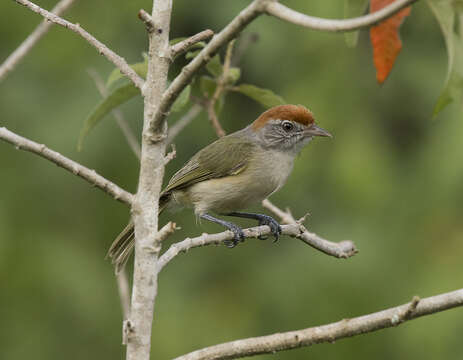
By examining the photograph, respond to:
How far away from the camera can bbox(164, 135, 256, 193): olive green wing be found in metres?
4.64

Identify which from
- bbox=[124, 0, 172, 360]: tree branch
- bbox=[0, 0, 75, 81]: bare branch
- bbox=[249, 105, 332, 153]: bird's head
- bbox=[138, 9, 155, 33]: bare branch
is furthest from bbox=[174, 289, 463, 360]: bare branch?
bbox=[249, 105, 332, 153]: bird's head

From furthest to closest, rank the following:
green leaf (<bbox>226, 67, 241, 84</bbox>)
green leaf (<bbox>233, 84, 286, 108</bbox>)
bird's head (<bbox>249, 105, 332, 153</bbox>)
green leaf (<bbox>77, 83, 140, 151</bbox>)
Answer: bird's head (<bbox>249, 105, 332, 153</bbox>) < green leaf (<bbox>226, 67, 241, 84</bbox>) < green leaf (<bbox>233, 84, 286, 108</bbox>) < green leaf (<bbox>77, 83, 140, 151</bbox>)

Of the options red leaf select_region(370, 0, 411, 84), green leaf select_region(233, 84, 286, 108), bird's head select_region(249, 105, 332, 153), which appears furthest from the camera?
bird's head select_region(249, 105, 332, 153)

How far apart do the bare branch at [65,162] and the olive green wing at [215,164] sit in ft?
7.13

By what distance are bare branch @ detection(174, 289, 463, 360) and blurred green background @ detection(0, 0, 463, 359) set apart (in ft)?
11.1

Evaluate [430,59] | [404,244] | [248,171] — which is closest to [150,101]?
[248,171]

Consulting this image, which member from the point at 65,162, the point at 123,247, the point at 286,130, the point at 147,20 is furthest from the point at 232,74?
the point at 65,162

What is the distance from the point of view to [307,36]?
603cm

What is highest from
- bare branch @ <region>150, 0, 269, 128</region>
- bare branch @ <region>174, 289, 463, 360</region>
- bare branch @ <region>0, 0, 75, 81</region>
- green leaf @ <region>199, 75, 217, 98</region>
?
green leaf @ <region>199, 75, 217, 98</region>

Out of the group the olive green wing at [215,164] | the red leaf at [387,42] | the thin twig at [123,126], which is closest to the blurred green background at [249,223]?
the olive green wing at [215,164]

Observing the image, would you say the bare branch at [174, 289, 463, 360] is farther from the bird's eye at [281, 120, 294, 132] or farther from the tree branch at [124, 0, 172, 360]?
the bird's eye at [281, 120, 294, 132]

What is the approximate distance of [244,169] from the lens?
15.3 feet

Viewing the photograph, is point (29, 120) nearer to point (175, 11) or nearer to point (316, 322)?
point (175, 11)

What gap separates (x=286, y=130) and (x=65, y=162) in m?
2.55
